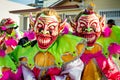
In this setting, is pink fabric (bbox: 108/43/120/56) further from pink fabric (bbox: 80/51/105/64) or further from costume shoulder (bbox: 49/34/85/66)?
costume shoulder (bbox: 49/34/85/66)

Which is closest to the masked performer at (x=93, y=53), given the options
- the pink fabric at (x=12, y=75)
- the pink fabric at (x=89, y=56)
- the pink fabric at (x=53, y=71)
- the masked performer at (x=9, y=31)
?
the pink fabric at (x=89, y=56)

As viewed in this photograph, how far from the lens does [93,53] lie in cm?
357

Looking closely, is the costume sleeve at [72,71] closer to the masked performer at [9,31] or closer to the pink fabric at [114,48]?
the pink fabric at [114,48]

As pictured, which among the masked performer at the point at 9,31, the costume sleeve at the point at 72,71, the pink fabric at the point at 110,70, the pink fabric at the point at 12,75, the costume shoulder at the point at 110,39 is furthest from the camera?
the masked performer at the point at 9,31

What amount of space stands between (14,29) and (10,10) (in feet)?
40.9

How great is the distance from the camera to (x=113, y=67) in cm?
363

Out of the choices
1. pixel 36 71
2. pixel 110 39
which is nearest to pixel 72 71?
pixel 36 71

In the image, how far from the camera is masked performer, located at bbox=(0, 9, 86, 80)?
10.6 ft

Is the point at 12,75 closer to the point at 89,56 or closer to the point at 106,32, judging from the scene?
the point at 89,56

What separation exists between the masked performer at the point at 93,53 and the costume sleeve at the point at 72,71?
0.22 meters

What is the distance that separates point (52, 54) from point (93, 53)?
506 millimetres

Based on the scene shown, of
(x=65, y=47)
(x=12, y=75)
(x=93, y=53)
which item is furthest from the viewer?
(x=93, y=53)

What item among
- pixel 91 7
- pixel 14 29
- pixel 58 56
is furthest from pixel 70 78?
pixel 14 29

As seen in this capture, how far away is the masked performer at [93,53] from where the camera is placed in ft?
11.5
